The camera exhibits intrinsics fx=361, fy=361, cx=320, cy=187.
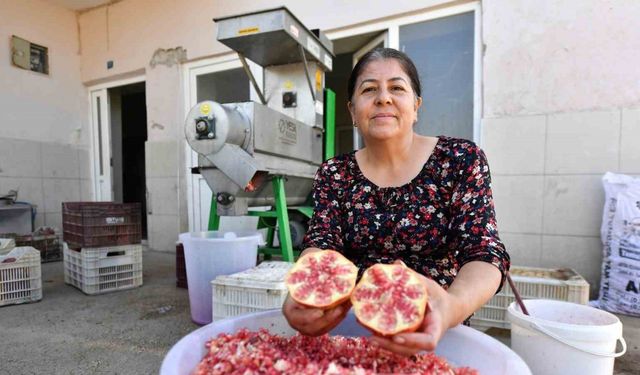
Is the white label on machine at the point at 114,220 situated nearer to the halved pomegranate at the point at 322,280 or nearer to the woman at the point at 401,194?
the woman at the point at 401,194

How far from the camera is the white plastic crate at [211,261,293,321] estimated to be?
1947 mm

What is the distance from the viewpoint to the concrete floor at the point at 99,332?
1.87m

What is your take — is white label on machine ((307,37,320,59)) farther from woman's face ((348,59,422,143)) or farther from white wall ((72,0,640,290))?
woman's face ((348,59,422,143))

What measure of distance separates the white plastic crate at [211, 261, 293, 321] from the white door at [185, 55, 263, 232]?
7.73ft

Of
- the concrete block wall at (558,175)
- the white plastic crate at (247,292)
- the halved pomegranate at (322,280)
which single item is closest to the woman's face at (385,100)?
the halved pomegranate at (322,280)

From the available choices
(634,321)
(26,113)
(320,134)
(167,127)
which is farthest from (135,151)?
(634,321)

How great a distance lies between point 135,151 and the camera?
7707 mm

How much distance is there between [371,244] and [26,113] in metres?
5.51

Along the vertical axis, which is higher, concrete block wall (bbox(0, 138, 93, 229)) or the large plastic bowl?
concrete block wall (bbox(0, 138, 93, 229))

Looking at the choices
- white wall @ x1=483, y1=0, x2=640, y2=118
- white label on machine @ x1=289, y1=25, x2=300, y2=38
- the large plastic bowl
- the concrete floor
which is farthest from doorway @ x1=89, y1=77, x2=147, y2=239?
the large plastic bowl

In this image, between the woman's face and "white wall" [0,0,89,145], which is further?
"white wall" [0,0,89,145]

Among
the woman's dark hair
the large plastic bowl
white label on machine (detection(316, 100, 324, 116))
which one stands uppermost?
white label on machine (detection(316, 100, 324, 116))

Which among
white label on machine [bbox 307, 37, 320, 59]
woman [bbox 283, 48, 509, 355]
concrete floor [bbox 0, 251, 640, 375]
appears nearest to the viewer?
woman [bbox 283, 48, 509, 355]

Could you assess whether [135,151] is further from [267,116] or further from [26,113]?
[267,116]
